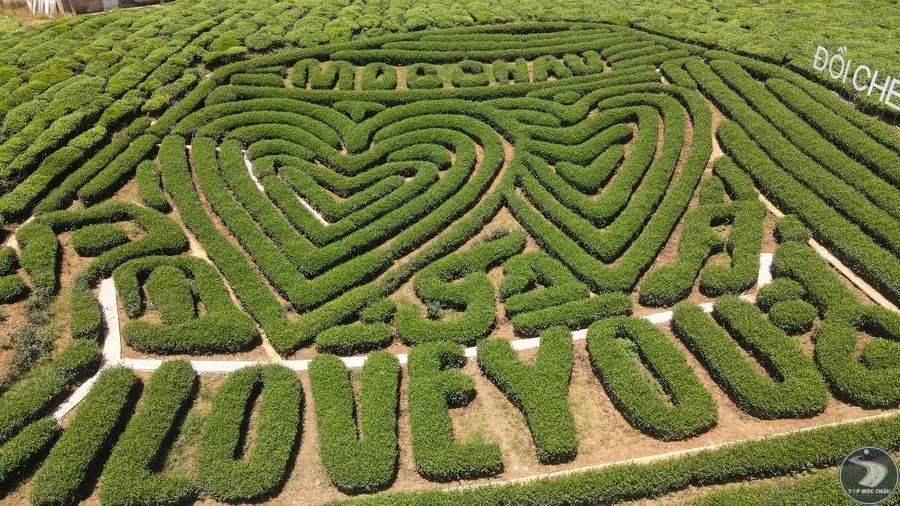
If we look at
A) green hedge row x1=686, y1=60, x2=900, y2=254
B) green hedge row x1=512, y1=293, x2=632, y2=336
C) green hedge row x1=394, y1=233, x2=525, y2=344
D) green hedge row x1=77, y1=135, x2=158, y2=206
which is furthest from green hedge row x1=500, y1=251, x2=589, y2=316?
green hedge row x1=77, y1=135, x2=158, y2=206

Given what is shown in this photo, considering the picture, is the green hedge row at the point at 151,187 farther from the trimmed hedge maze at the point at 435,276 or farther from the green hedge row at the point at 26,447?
the green hedge row at the point at 26,447

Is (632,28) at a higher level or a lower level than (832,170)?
higher

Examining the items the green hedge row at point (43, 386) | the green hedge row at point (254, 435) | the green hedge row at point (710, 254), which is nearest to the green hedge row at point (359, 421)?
the green hedge row at point (254, 435)

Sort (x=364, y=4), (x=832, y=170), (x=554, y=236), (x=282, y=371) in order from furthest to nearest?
(x=364, y=4) → (x=832, y=170) → (x=554, y=236) → (x=282, y=371)

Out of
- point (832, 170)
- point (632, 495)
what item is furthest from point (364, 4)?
point (632, 495)

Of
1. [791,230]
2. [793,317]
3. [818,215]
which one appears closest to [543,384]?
[793,317]

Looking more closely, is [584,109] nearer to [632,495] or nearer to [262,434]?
[632,495]

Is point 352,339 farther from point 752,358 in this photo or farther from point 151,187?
point 752,358
